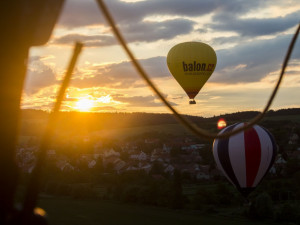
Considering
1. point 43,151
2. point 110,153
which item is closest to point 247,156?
point 43,151

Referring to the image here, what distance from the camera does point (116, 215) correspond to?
45719 mm

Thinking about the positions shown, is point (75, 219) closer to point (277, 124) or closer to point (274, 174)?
point (274, 174)

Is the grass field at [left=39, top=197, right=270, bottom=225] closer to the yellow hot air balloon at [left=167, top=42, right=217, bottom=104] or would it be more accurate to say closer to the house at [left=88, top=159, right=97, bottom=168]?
the house at [left=88, top=159, right=97, bottom=168]

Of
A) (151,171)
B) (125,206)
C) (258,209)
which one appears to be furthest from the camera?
(151,171)

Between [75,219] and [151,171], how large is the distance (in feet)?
64.0

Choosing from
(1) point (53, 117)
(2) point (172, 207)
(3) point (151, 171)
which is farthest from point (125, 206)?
(1) point (53, 117)

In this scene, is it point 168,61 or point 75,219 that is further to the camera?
point 75,219

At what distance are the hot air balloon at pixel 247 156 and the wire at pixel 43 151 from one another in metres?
19.3

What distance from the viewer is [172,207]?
48.0m

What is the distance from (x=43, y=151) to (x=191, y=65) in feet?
81.9

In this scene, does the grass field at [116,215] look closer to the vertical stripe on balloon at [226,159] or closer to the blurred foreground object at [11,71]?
the vertical stripe on balloon at [226,159]

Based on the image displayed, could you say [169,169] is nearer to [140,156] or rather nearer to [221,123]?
[140,156]

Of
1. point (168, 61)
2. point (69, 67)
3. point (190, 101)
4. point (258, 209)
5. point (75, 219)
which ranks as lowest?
point (75, 219)

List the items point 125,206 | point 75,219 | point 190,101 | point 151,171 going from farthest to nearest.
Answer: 1. point 151,171
2. point 125,206
3. point 75,219
4. point 190,101
